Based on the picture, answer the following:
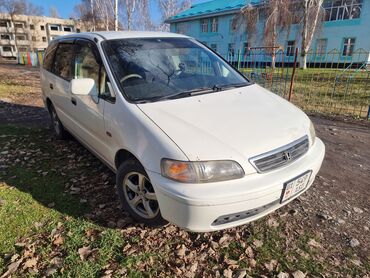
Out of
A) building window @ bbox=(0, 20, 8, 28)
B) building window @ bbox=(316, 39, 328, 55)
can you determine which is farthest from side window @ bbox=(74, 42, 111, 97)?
building window @ bbox=(0, 20, 8, 28)

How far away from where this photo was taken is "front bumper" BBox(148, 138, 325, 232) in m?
2.01

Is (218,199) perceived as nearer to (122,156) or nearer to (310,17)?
(122,156)

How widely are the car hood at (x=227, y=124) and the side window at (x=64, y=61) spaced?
1.91 meters

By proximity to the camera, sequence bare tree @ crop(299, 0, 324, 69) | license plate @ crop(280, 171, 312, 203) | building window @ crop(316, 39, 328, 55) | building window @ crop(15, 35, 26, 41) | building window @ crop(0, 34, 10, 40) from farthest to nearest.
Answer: building window @ crop(15, 35, 26, 41)
building window @ crop(0, 34, 10, 40)
building window @ crop(316, 39, 328, 55)
bare tree @ crop(299, 0, 324, 69)
license plate @ crop(280, 171, 312, 203)

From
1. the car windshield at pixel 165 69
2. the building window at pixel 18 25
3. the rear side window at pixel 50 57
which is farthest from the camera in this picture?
A: the building window at pixel 18 25

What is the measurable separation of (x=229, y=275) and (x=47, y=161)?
3095mm

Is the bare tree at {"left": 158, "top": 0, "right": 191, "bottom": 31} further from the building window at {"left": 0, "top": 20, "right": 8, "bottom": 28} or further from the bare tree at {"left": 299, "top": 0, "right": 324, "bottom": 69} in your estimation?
the building window at {"left": 0, "top": 20, "right": 8, "bottom": 28}

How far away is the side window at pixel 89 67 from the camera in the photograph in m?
2.95

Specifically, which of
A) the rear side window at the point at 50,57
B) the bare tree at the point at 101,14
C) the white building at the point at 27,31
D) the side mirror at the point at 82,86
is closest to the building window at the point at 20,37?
the white building at the point at 27,31

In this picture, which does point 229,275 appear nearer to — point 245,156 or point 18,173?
point 245,156

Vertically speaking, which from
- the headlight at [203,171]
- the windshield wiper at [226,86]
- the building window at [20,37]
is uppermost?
the building window at [20,37]

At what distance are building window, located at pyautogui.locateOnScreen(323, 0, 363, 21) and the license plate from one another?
26542mm

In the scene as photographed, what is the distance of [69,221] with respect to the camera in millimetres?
2775

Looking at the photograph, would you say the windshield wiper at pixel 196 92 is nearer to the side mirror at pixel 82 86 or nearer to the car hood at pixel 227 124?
the car hood at pixel 227 124
